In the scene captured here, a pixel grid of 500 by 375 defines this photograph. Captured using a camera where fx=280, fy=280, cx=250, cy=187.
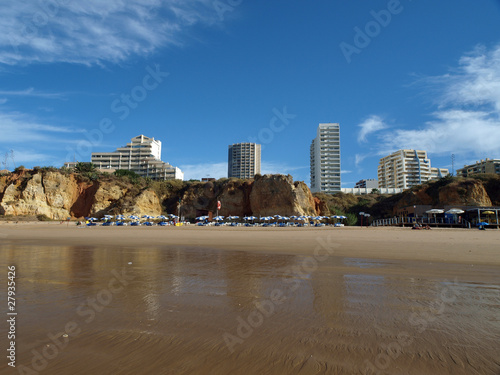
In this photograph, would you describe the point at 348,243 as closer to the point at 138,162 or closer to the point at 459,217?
the point at 459,217

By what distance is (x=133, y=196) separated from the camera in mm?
51281

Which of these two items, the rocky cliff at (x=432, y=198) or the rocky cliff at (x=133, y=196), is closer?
the rocky cliff at (x=432, y=198)

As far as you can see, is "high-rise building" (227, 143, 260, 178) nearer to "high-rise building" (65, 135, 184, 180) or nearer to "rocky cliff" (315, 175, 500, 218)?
"high-rise building" (65, 135, 184, 180)

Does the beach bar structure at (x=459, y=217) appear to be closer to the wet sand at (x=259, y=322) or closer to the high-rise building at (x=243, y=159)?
the wet sand at (x=259, y=322)

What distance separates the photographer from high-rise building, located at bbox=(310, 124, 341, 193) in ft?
338

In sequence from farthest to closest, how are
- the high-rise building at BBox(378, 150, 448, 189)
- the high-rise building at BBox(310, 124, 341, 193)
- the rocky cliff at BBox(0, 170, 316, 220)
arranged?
the high-rise building at BBox(378, 150, 448, 189), the high-rise building at BBox(310, 124, 341, 193), the rocky cliff at BBox(0, 170, 316, 220)

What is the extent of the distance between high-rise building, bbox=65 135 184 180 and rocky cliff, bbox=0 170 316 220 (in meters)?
44.0

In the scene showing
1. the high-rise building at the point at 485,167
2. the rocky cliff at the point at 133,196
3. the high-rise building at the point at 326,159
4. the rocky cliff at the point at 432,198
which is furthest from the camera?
the high-rise building at the point at 326,159

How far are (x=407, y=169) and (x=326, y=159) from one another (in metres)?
33.8

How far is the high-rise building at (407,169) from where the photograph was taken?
10788 centimetres

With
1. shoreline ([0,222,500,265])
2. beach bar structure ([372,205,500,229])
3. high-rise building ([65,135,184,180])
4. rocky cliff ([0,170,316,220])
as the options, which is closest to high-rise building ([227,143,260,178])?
high-rise building ([65,135,184,180])

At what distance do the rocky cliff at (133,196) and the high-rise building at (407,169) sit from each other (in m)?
72.1

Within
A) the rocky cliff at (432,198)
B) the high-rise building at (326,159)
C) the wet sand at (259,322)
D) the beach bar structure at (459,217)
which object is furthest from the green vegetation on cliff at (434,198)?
the wet sand at (259,322)

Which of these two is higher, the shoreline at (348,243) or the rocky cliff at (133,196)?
the rocky cliff at (133,196)
